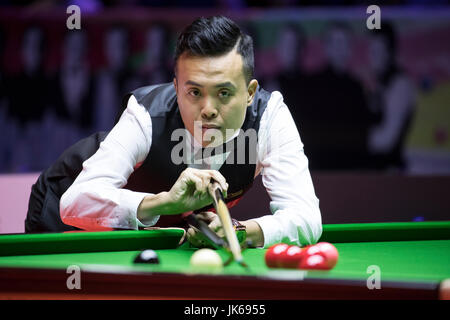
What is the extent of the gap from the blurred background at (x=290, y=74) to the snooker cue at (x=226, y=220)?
3.37 m

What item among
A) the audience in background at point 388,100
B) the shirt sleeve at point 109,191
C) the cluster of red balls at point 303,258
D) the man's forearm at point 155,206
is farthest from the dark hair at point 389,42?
the cluster of red balls at point 303,258

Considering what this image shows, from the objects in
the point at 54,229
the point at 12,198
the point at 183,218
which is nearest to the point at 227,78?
the point at 183,218

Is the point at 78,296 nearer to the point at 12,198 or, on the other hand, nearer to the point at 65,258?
the point at 65,258

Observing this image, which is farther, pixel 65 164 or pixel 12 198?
pixel 12 198

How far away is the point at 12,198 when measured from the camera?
4270 millimetres

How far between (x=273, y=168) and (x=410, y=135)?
332cm

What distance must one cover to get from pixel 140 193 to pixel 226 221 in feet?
1.77

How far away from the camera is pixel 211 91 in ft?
7.91

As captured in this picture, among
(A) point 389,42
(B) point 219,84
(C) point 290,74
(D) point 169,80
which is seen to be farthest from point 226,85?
(A) point 389,42

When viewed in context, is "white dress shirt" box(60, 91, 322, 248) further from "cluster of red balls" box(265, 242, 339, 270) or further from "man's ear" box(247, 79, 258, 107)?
"cluster of red balls" box(265, 242, 339, 270)

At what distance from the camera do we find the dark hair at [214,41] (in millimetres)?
2463

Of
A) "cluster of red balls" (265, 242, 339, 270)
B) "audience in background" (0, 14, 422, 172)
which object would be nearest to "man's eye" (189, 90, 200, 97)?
"cluster of red balls" (265, 242, 339, 270)

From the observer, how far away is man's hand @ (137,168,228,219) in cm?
226

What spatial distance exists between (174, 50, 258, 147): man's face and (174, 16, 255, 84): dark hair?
0.09 feet
